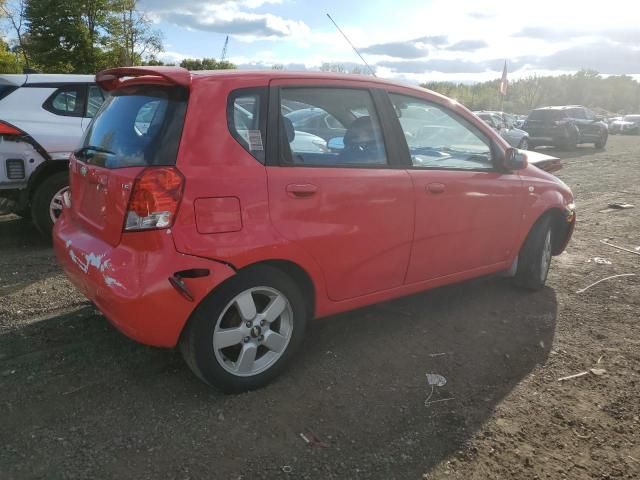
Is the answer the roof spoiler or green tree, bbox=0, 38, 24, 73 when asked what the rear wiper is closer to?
the roof spoiler

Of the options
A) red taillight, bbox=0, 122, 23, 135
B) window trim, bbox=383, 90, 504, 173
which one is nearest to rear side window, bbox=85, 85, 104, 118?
red taillight, bbox=0, 122, 23, 135

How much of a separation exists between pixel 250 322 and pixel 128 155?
107 cm

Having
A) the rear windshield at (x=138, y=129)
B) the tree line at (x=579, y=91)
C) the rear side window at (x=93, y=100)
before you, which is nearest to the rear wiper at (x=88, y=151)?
the rear windshield at (x=138, y=129)

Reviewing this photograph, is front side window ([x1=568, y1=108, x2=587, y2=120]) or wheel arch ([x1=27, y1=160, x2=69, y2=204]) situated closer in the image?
wheel arch ([x1=27, y1=160, x2=69, y2=204])

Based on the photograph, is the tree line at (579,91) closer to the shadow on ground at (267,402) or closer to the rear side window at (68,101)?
the rear side window at (68,101)

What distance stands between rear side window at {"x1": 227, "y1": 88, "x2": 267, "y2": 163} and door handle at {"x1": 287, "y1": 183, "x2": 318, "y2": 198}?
8.3 inches

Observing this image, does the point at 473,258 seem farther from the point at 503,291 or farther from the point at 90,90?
the point at 90,90

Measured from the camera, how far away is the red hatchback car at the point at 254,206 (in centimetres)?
267

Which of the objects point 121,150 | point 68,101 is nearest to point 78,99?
point 68,101

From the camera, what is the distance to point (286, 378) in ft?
10.6

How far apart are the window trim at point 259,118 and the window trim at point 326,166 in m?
0.02

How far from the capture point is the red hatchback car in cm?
267

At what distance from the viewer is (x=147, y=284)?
2.63 m

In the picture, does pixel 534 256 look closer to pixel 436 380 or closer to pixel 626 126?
pixel 436 380
